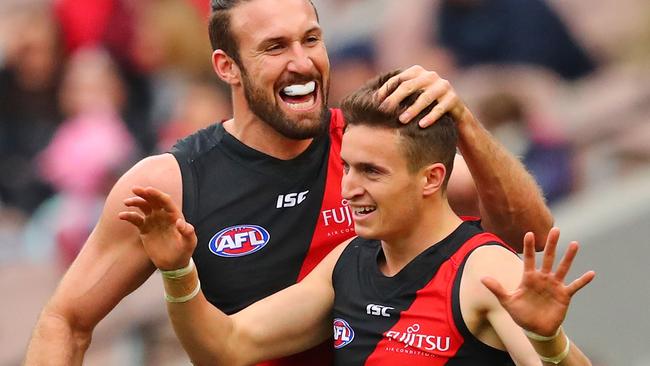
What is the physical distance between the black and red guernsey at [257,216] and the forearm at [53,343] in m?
0.50

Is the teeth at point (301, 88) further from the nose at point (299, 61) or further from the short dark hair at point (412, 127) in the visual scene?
the short dark hair at point (412, 127)

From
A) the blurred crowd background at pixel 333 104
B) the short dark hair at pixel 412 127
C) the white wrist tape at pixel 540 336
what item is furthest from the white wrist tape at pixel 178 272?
the blurred crowd background at pixel 333 104

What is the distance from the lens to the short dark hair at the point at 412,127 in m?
4.84

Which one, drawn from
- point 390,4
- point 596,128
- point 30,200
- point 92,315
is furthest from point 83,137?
point 92,315

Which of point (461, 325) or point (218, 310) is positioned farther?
point (218, 310)

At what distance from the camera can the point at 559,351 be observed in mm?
4469

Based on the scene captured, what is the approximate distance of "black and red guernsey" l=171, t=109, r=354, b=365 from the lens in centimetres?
546

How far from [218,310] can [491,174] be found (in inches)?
41.1

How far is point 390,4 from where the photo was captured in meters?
10.3

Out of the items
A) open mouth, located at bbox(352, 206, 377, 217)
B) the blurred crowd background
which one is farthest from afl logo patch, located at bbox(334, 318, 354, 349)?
the blurred crowd background

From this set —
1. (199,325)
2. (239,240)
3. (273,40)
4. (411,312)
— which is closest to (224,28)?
(273,40)

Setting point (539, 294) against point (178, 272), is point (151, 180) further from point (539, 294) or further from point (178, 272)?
point (539, 294)

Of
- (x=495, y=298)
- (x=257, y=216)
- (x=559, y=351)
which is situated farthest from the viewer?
(x=257, y=216)

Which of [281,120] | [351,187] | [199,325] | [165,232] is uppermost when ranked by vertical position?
[281,120]
